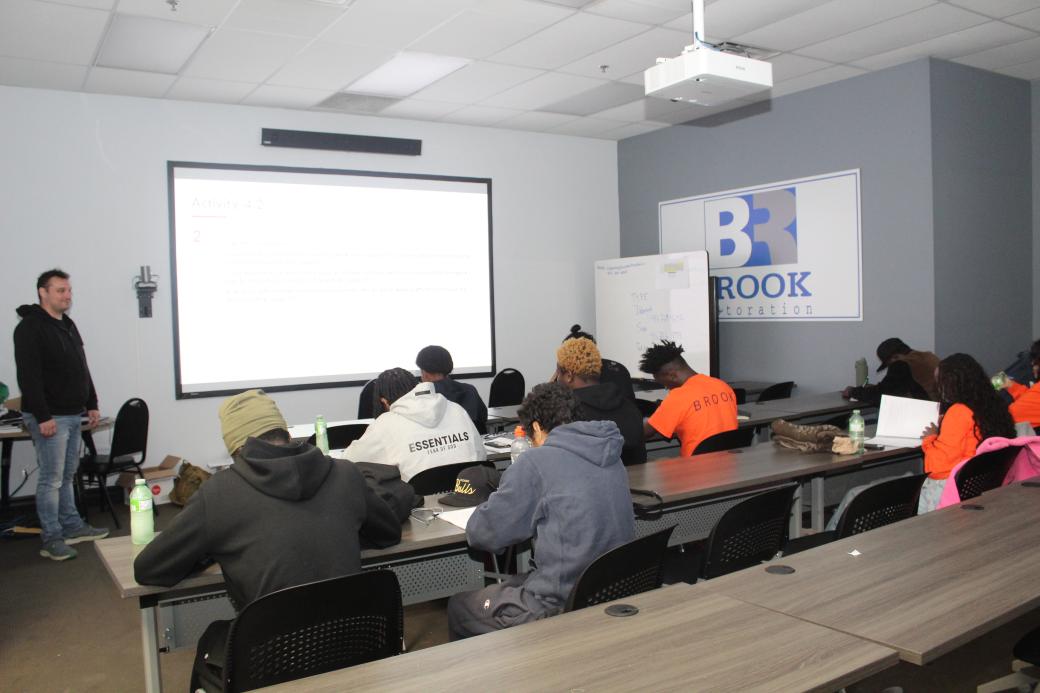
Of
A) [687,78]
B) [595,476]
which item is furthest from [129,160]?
[595,476]

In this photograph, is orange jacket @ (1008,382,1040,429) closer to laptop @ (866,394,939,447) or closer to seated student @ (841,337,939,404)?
seated student @ (841,337,939,404)

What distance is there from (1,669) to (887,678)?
3492mm

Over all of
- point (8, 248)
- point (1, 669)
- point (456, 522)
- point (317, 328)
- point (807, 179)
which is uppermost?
point (807, 179)

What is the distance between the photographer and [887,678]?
9.87ft

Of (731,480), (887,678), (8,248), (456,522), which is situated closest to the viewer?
(456,522)

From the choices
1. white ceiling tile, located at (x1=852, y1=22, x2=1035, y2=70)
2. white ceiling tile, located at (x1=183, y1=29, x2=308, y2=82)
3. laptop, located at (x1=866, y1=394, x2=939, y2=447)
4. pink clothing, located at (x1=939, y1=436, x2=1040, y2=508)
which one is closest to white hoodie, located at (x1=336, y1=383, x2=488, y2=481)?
pink clothing, located at (x1=939, y1=436, x2=1040, y2=508)

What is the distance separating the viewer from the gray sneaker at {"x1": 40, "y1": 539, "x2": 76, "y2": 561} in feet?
15.8

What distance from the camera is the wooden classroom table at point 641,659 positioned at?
57.0 inches

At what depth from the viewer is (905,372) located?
5410 mm

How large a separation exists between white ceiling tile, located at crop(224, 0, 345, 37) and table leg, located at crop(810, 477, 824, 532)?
139 inches

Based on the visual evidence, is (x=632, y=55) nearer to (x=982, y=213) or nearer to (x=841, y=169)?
(x=841, y=169)

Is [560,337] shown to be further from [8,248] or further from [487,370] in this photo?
[8,248]

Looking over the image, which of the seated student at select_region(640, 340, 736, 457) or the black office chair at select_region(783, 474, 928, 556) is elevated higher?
the seated student at select_region(640, 340, 736, 457)

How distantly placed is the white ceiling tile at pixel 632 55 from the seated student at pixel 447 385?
7.69ft
